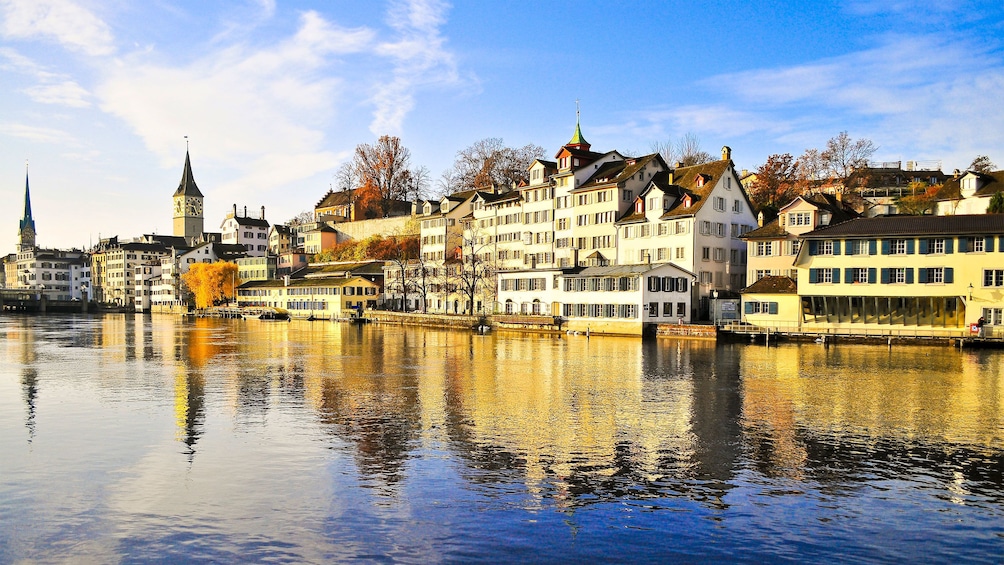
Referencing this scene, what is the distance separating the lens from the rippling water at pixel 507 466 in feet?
51.3

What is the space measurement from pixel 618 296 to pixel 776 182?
32.7 m

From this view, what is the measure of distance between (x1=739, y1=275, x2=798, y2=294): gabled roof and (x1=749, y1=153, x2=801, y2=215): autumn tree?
24.1m

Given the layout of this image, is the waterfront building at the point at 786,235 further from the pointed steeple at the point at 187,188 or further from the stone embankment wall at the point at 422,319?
the pointed steeple at the point at 187,188

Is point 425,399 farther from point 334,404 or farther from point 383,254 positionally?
point 383,254

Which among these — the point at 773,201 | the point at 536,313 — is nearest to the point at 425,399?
the point at 536,313

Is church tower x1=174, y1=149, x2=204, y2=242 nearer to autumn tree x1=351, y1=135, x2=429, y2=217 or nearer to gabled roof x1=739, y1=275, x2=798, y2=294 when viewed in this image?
autumn tree x1=351, y1=135, x2=429, y2=217

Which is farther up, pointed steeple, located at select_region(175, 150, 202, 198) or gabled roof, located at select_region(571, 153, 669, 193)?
pointed steeple, located at select_region(175, 150, 202, 198)

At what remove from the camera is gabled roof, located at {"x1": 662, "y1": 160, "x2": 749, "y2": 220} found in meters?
72.4

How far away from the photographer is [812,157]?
96.8 meters

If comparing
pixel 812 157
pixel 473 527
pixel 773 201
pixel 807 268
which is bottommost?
pixel 473 527

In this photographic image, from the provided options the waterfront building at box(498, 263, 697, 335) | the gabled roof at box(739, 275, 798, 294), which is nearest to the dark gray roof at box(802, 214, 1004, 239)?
the gabled roof at box(739, 275, 798, 294)

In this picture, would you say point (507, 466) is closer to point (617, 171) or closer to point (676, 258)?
point (676, 258)

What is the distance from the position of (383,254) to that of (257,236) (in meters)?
71.1

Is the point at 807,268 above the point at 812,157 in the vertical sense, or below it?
below
